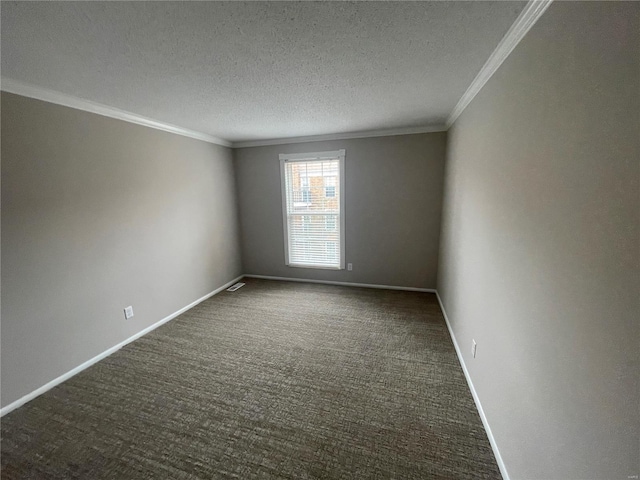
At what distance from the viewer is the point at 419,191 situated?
3.58 m

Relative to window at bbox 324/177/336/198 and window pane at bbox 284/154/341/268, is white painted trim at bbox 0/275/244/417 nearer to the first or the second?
window pane at bbox 284/154/341/268

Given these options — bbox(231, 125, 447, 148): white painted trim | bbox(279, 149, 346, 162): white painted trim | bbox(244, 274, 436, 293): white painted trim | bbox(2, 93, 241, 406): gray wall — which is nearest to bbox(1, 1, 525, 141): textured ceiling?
bbox(2, 93, 241, 406): gray wall

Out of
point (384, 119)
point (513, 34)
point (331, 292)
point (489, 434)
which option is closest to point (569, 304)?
point (489, 434)

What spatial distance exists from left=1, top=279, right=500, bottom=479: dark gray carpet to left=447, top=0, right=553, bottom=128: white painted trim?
225 cm

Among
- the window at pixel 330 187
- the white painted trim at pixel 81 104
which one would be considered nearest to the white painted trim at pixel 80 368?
the white painted trim at pixel 81 104

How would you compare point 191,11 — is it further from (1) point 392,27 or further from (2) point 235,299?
(2) point 235,299

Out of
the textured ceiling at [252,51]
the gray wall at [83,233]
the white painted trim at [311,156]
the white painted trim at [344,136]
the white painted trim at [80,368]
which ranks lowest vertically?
the white painted trim at [80,368]

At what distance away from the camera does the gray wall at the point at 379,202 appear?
354cm

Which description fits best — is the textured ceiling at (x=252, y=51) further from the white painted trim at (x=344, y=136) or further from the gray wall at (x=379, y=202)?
the gray wall at (x=379, y=202)

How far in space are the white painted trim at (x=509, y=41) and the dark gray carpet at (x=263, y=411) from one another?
88.4 inches

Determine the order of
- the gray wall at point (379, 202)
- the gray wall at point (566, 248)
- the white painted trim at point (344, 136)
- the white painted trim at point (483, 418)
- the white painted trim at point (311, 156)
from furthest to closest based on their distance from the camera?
the white painted trim at point (311, 156)
the gray wall at point (379, 202)
the white painted trim at point (344, 136)
the white painted trim at point (483, 418)
the gray wall at point (566, 248)

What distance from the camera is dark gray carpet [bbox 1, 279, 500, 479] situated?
1.44m

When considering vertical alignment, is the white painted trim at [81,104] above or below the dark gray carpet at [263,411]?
above

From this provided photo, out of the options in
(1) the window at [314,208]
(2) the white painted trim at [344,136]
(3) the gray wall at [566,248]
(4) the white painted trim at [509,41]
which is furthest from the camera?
(1) the window at [314,208]
